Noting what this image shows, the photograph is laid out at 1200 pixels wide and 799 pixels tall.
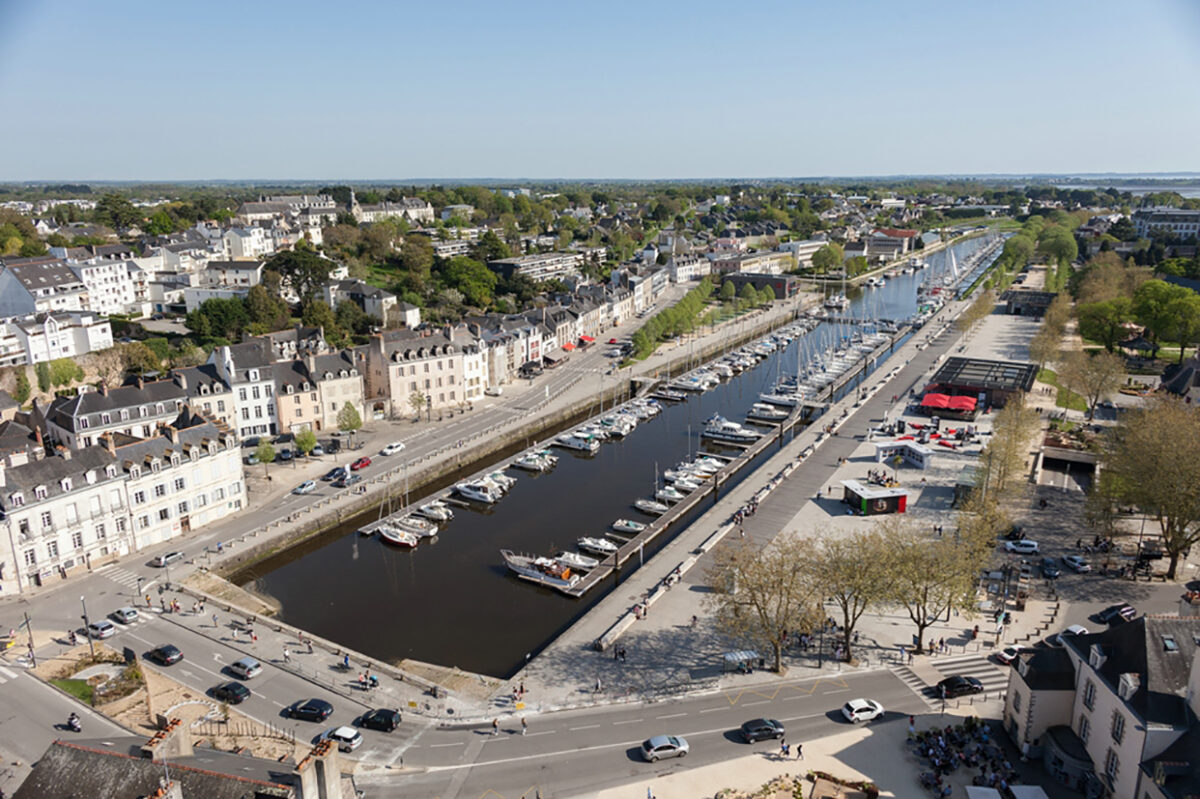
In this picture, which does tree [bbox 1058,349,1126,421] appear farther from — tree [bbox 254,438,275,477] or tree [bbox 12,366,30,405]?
tree [bbox 12,366,30,405]

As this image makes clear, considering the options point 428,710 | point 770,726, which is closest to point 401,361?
point 428,710

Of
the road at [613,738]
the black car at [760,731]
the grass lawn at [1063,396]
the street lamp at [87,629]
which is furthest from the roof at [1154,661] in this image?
the grass lawn at [1063,396]

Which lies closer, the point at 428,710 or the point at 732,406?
the point at 428,710

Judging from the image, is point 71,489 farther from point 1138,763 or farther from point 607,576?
point 1138,763

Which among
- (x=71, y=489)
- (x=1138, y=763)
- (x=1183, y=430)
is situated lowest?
(x=1138, y=763)

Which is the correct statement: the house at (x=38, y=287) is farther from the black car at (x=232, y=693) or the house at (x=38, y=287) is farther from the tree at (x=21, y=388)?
the black car at (x=232, y=693)

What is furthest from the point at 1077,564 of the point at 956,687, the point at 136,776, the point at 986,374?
the point at 136,776

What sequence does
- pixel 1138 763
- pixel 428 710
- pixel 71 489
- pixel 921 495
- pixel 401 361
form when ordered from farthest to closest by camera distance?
pixel 401 361 → pixel 921 495 → pixel 71 489 → pixel 428 710 → pixel 1138 763
